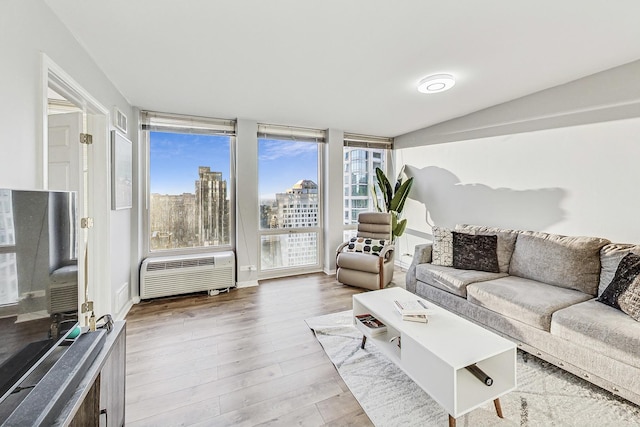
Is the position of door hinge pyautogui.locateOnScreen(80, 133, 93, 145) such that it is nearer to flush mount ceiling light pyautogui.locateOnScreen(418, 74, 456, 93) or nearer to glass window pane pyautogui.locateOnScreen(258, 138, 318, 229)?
glass window pane pyautogui.locateOnScreen(258, 138, 318, 229)

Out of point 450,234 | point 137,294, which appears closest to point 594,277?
point 450,234

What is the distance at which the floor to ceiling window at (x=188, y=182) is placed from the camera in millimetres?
3510

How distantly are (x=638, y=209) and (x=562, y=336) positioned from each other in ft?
4.52

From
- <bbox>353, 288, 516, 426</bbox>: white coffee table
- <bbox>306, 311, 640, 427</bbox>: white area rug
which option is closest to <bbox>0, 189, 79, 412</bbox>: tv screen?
<bbox>306, 311, 640, 427</bbox>: white area rug

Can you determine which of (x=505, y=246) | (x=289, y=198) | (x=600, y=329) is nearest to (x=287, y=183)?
(x=289, y=198)

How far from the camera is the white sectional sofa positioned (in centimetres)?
163

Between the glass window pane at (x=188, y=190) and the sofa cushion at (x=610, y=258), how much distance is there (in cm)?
418

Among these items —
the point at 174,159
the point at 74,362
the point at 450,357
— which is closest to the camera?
the point at 74,362

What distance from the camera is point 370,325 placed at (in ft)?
6.82

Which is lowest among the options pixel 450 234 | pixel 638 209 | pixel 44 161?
pixel 450 234

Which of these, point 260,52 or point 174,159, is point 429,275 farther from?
point 174,159

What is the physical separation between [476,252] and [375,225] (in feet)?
4.88

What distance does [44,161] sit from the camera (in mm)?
1417

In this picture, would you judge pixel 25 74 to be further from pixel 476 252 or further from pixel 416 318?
pixel 476 252
